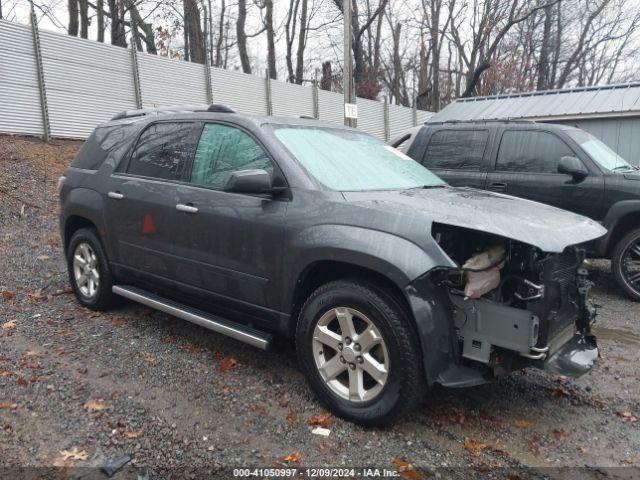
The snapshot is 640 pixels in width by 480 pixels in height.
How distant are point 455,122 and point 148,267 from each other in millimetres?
4493

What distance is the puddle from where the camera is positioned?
15.0 ft

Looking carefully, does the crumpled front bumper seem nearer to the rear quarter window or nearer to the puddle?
the puddle

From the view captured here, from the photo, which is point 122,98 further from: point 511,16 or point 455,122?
point 511,16

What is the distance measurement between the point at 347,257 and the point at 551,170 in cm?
412

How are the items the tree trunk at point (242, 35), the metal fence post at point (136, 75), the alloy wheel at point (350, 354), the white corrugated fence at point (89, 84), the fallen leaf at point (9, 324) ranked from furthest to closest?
1. the tree trunk at point (242, 35)
2. the metal fence post at point (136, 75)
3. the white corrugated fence at point (89, 84)
4. the fallen leaf at point (9, 324)
5. the alloy wheel at point (350, 354)

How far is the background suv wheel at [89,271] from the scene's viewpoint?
4.77m

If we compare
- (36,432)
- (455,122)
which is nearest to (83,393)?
(36,432)

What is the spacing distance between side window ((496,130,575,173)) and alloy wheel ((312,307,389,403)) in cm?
410

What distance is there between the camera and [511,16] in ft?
77.1

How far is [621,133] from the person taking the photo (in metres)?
13.0

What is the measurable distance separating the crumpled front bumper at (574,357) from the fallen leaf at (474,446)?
0.55 m

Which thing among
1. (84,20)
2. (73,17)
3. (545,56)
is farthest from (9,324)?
(545,56)

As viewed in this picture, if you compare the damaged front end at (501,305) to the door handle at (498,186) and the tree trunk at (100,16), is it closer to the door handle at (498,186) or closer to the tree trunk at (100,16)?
the door handle at (498,186)

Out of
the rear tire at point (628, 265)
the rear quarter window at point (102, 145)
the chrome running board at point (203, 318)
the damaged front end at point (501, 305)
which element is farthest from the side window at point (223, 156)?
the rear tire at point (628, 265)
